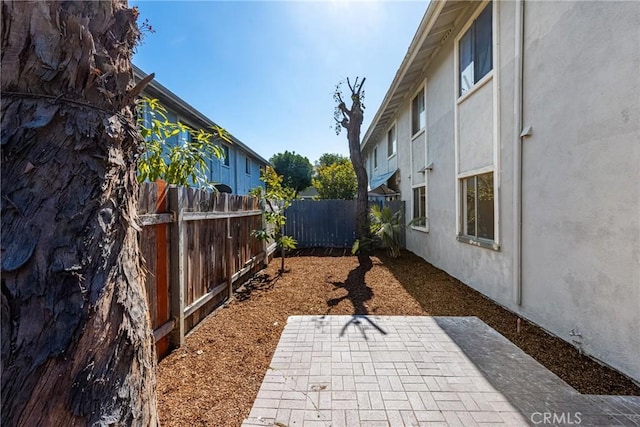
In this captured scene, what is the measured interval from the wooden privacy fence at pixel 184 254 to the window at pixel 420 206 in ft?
20.5

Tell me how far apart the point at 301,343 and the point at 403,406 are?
1.57 m

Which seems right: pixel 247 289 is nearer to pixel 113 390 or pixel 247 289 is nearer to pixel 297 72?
pixel 113 390

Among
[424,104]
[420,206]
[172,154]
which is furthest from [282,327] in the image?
[424,104]

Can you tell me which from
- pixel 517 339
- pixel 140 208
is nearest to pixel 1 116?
pixel 140 208

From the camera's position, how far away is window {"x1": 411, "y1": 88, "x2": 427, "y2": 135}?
9559 mm

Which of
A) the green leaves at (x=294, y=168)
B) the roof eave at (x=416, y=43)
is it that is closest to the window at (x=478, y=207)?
the roof eave at (x=416, y=43)

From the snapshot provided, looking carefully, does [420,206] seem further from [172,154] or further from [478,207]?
[172,154]

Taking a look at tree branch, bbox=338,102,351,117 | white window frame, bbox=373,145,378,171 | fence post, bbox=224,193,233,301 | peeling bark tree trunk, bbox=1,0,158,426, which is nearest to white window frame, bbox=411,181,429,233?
tree branch, bbox=338,102,351,117

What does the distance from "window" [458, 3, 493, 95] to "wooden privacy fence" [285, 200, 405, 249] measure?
665 cm

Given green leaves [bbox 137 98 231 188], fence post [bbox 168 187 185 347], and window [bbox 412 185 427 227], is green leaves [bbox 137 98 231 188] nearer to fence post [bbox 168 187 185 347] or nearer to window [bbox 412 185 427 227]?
fence post [bbox 168 187 185 347]

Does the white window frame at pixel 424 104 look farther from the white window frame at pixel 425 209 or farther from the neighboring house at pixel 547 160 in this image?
the white window frame at pixel 425 209

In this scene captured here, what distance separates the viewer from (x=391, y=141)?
14.2 meters

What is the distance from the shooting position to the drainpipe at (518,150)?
452 cm

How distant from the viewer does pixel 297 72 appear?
384 inches
